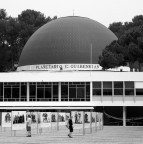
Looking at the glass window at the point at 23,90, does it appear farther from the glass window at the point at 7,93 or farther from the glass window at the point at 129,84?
the glass window at the point at 129,84

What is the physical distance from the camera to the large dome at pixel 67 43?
242 ft

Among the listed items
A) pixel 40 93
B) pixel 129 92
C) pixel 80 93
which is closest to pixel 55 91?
pixel 40 93

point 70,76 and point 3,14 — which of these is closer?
point 70,76

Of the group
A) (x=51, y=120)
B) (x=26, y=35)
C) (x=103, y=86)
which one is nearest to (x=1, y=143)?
(x=51, y=120)

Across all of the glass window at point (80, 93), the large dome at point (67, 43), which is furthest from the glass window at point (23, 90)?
the large dome at point (67, 43)

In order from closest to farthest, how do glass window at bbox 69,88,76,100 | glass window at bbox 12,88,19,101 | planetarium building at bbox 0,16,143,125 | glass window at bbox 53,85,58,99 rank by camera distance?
planetarium building at bbox 0,16,143,125 → glass window at bbox 69,88,76,100 → glass window at bbox 53,85,58,99 → glass window at bbox 12,88,19,101

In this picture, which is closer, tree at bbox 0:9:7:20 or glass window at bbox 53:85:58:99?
glass window at bbox 53:85:58:99

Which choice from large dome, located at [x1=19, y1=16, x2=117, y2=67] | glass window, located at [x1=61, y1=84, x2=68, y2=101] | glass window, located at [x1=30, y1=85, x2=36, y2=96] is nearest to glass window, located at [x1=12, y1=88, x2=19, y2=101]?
glass window, located at [x1=30, y1=85, x2=36, y2=96]

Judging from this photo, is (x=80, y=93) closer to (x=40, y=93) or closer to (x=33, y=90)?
(x=40, y=93)

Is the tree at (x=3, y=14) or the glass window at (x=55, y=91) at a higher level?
the tree at (x=3, y=14)

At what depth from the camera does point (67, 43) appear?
248ft

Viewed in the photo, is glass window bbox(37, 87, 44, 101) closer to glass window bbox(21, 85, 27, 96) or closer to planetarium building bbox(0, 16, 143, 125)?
planetarium building bbox(0, 16, 143, 125)

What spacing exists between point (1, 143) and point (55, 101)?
35.1 meters

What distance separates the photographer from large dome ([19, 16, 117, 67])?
7375 centimetres
